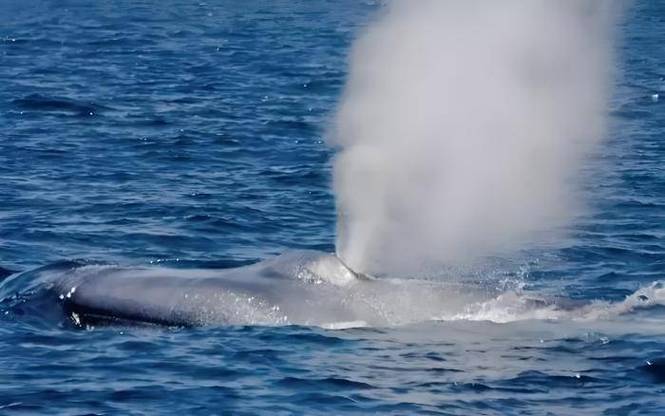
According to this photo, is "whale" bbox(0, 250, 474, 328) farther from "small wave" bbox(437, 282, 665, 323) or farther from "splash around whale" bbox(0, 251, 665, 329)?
"small wave" bbox(437, 282, 665, 323)

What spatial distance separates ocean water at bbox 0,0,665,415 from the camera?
1925cm

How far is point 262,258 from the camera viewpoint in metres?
28.2

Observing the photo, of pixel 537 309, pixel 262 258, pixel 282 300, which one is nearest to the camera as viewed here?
pixel 282 300

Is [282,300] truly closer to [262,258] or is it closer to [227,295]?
[227,295]

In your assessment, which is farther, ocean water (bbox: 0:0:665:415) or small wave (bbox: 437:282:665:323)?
small wave (bbox: 437:282:665:323)

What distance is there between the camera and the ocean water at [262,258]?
63.2 ft

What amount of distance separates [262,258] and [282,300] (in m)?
6.27

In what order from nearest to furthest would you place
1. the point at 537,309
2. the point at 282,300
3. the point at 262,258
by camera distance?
the point at 282,300 < the point at 537,309 < the point at 262,258

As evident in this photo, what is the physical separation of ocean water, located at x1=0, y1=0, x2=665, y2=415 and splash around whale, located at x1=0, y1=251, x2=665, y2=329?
6 cm

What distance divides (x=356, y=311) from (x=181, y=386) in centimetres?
326

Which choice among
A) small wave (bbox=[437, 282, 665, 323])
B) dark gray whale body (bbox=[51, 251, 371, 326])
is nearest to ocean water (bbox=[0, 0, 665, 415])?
small wave (bbox=[437, 282, 665, 323])

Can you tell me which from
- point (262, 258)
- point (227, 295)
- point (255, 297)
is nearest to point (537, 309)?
point (255, 297)

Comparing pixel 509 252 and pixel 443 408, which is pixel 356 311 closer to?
pixel 443 408

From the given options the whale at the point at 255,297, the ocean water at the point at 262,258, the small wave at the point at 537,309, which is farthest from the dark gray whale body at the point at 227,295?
the small wave at the point at 537,309
